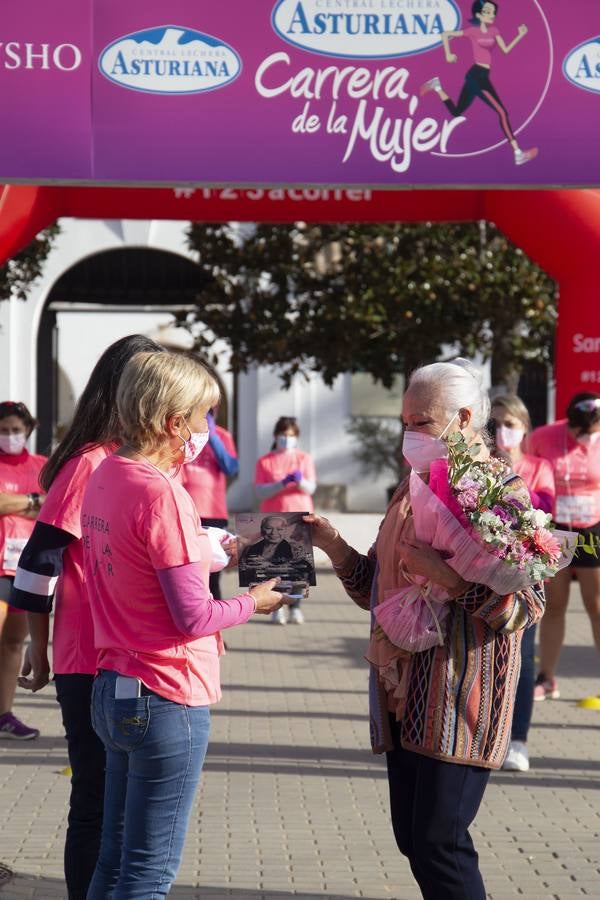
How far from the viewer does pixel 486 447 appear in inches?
157

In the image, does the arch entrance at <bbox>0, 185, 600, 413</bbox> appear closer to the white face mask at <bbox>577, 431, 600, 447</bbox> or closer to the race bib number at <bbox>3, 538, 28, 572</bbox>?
the white face mask at <bbox>577, 431, 600, 447</bbox>

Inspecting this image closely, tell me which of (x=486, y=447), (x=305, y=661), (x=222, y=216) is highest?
(x=222, y=216)

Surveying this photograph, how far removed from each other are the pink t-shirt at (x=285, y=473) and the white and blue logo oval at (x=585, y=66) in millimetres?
6225

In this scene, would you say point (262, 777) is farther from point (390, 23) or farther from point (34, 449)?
point (34, 449)

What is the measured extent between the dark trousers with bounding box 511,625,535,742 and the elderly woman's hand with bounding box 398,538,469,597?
324 cm

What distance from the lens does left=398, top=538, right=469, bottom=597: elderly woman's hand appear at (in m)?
3.66

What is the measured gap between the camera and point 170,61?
678 centimetres

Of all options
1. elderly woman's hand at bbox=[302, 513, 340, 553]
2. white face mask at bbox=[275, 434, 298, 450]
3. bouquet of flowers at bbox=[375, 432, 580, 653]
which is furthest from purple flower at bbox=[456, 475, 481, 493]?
white face mask at bbox=[275, 434, 298, 450]

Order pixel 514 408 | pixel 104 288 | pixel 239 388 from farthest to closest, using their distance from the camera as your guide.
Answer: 1. pixel 239 388
2. pixel 104 288
3. pixel 514 408

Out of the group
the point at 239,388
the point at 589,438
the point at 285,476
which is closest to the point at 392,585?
the point at 589,438

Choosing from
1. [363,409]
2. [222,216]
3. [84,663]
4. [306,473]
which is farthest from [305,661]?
[363,409]

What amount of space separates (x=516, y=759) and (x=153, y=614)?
4.20m

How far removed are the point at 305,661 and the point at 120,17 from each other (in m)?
5.67

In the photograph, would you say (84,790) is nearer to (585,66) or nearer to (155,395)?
(155,395)
